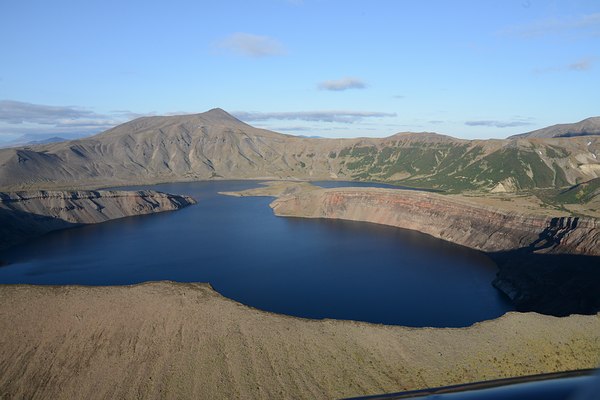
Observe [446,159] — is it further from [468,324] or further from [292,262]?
[468,324]

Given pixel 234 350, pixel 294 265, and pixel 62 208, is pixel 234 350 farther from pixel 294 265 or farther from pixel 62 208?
pixel 62 208

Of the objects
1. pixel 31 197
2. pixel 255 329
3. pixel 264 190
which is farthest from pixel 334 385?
pixel 264 190

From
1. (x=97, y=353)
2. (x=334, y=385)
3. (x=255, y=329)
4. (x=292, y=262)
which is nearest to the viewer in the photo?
(x=334, y=385)

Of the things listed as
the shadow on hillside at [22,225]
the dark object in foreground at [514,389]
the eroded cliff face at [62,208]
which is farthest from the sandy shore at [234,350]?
the eroded cliff face at [62,208]

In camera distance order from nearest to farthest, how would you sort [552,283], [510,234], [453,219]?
[552,283], [510,234], [453,219]

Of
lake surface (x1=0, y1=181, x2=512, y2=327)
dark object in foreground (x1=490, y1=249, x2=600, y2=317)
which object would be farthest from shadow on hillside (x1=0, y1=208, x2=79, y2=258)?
dark object in foreground (x1=490, y1=249, x2=600, y2=317)

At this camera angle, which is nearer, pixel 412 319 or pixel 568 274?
pixel 412 319

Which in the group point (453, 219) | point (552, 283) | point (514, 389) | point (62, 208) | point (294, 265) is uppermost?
point (453, 219)

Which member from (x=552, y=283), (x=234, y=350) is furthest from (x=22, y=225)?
(x=552, y=283)
